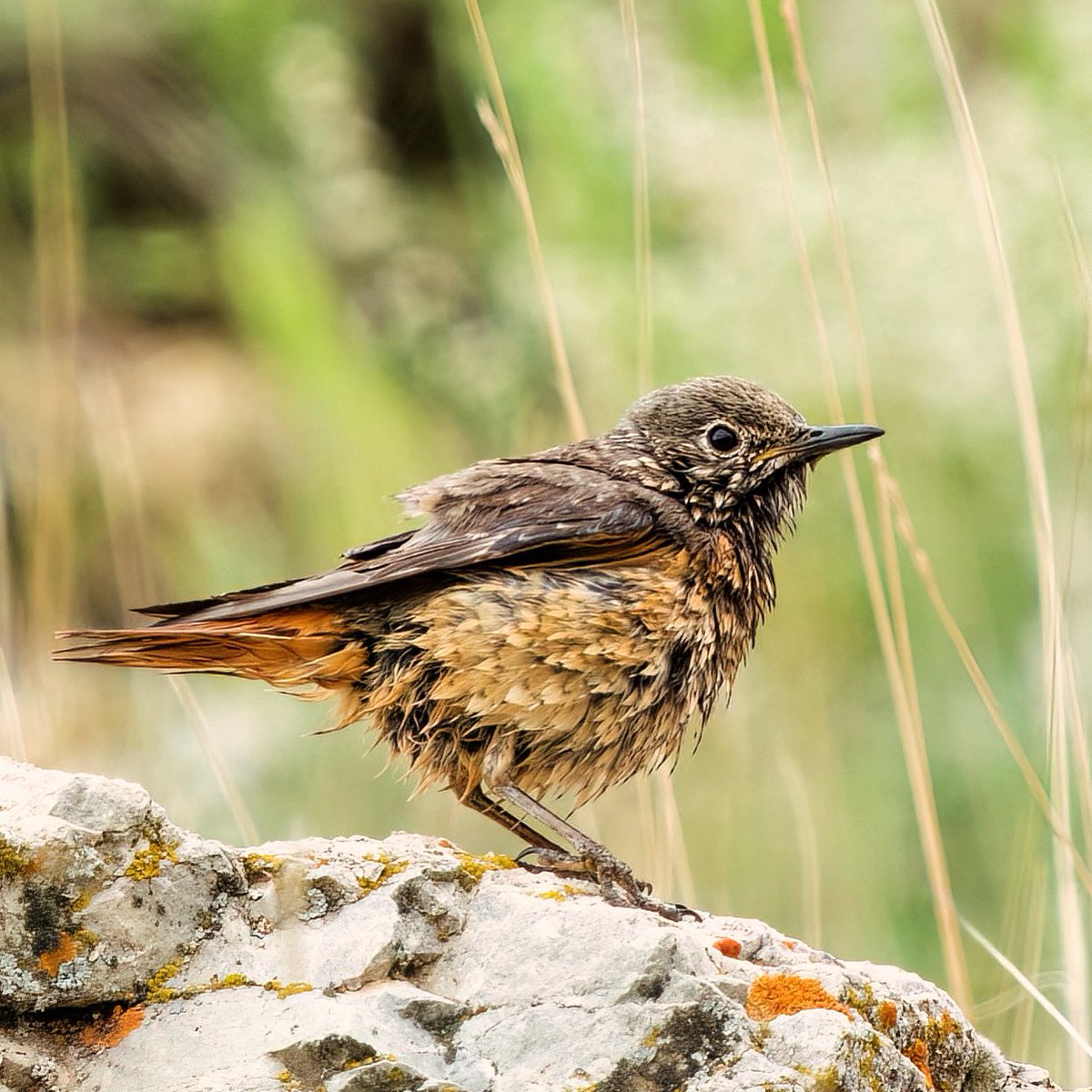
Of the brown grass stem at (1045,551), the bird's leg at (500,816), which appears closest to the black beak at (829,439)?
the brown grass stem at (1045,551)

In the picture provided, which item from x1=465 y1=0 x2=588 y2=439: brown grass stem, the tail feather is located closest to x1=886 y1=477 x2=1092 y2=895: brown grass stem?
x1=465 y1=0 x2=588 y2=439: brown grass stem

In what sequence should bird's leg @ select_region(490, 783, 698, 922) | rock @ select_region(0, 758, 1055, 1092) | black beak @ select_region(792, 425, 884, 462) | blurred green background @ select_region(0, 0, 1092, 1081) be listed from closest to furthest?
rock @ select_region(0, 758, 1055, 1092), bird's leg @ select_region(490, 783, 698, 922), black beak @ select_region(792, 425, 884, 462), blurred green background @ select_region(0, 0, 1092, 1081)

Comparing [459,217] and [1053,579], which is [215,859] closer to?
[1053,579]

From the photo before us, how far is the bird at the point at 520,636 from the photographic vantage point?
312 cm

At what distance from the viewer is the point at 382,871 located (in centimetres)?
252

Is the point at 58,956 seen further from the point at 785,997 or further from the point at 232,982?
the point at 785,997

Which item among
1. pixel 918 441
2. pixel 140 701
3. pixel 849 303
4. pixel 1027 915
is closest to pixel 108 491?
pixel 140 701

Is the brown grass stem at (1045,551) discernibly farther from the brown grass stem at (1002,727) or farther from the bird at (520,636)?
the bird at (520,636)

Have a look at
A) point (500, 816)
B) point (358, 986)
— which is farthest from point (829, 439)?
point (358, 986)

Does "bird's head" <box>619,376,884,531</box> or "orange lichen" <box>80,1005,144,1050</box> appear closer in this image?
"orange lichen" <box>80,1005,144,1050</box>

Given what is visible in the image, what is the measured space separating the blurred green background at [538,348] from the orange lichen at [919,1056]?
690 millimetres

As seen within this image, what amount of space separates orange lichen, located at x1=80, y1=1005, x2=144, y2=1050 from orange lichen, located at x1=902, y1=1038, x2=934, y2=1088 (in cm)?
109

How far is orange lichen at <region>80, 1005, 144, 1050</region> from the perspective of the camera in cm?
224

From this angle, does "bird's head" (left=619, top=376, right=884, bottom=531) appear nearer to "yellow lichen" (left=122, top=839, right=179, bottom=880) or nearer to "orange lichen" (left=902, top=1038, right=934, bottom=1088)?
"orange lichen" (left=902, top=1038, right=934, bottom=1088)
